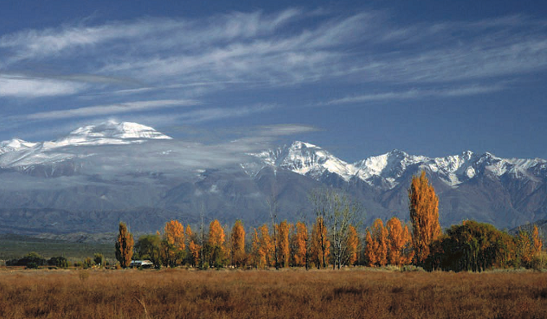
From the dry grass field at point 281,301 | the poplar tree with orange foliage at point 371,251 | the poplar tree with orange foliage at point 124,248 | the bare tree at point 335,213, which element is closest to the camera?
the dry grass field at point 281,301

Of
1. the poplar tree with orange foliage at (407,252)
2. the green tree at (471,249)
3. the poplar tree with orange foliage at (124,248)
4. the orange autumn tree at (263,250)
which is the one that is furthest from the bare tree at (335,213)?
the poplar tree with orange foliage at (124,248)

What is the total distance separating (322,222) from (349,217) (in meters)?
3.83

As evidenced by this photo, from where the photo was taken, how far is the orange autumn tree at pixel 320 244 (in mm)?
71188

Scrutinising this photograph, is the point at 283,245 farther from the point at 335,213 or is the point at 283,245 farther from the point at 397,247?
the point at 335,213

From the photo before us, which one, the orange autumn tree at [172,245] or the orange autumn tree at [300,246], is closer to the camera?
the orange autumn tree at [172,245]

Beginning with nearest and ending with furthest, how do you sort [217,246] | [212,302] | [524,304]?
1. [524,304]
2. [212,302]
3. [217,246]

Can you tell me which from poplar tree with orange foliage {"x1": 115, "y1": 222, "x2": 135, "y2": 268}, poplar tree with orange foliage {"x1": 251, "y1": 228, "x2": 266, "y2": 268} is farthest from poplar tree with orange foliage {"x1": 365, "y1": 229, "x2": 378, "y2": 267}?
poplar tree with orange foliage {"x1": 115, "y1": 222, "x2": 135, "y2": 268}

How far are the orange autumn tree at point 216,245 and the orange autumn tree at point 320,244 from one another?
54.3 ft

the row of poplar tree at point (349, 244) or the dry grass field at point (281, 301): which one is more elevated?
the row of poplar tree at point (349, 244)

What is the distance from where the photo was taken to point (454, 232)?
5900cm

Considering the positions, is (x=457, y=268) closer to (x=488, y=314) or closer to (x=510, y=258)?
(x=510, y=258)

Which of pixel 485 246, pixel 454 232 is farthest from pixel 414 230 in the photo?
pixel 485 246

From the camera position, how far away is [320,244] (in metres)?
81.2

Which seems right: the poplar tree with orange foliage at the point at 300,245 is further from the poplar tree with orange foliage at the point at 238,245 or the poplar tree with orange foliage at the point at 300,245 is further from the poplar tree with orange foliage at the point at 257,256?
the poplar tree with orange foliage at the point at 238,245
